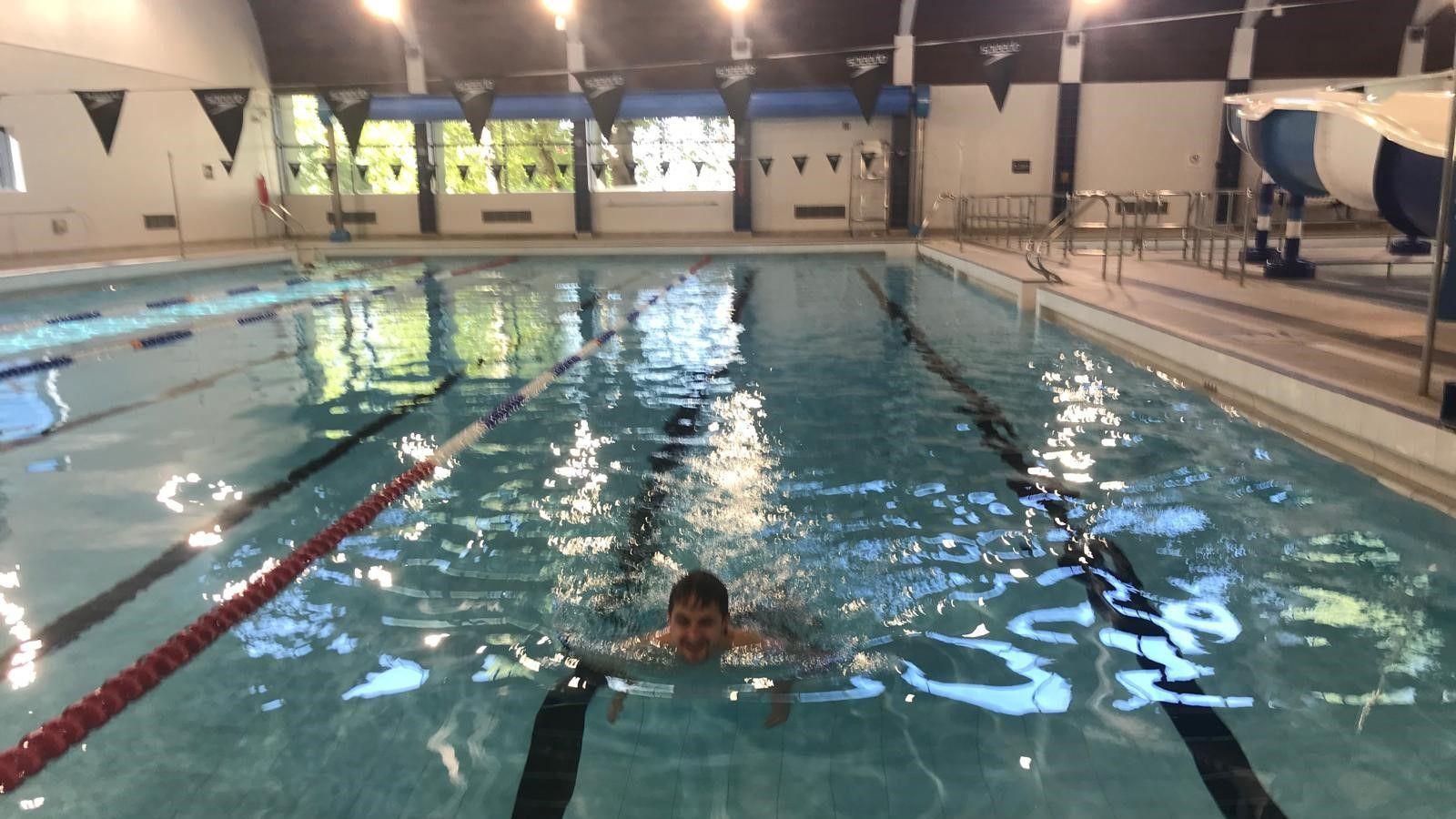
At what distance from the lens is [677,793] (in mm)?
1887

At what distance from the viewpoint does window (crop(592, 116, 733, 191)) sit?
1714 cm

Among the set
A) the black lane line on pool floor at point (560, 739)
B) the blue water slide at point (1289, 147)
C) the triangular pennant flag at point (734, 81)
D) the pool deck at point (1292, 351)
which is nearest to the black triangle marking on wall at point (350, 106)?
the triangular pennant flag at point (734, 81)

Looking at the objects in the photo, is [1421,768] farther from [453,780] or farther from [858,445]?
[858,445]

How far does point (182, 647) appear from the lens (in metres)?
2.49

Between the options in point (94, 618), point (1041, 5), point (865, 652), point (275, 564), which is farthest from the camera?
point (1041, 5)

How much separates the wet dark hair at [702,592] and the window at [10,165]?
46.9ft

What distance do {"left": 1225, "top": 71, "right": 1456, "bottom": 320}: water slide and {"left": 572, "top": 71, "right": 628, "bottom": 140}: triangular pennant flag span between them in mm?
7067

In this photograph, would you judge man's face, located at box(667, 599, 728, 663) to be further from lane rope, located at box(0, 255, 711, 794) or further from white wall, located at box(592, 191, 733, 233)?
white wall, located at box(592, 191, 733, 233)

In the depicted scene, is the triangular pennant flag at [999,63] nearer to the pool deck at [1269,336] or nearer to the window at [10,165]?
the pool deck at [1269,336]

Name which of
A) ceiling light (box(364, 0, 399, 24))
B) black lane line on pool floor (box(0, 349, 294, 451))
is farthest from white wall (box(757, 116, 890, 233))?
black lane line on pool floor (box(0, 349, 294, 451))

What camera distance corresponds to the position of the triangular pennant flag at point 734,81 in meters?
11.5

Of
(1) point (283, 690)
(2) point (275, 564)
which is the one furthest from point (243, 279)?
(1) point (283, 690)

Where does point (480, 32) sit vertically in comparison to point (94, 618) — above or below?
above

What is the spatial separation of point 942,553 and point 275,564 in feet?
7.26
